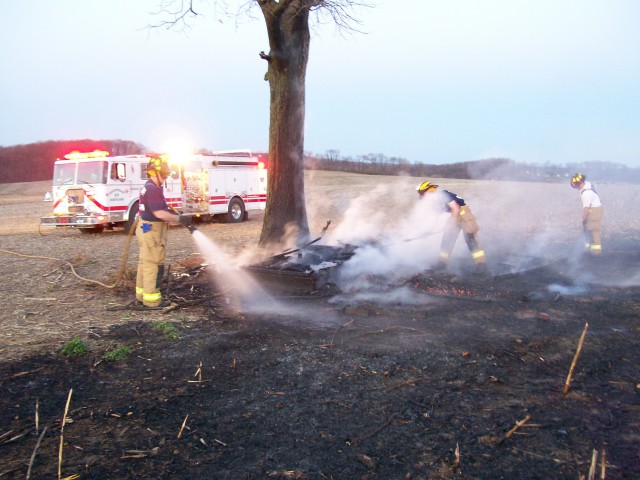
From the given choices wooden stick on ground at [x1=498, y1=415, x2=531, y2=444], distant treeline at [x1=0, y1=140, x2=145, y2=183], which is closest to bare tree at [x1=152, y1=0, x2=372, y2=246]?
wooden stick on ground at [x1=498, y1=415, x2=531, y2=444]

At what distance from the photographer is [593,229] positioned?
1023 centimetres

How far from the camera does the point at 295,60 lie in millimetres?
9312

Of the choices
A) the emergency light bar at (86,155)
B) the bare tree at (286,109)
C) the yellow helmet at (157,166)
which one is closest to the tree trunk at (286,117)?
the bare tree at (286,109)

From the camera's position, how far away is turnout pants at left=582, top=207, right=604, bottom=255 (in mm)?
10008

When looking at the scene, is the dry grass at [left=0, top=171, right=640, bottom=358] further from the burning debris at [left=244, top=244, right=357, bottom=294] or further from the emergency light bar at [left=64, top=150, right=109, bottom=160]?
the emergency light bar at [left=64, top=150, right=109, bottom=160]

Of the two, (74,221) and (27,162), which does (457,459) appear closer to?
(74,221)

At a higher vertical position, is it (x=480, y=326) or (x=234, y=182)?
(x=234, y=182)

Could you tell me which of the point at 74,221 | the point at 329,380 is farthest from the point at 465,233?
the point at 74,221

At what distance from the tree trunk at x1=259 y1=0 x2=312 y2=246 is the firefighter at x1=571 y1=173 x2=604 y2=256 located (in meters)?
5.77

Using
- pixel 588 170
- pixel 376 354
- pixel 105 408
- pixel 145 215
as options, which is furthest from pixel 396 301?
pixel 588 170

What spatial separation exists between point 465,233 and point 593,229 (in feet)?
11.5

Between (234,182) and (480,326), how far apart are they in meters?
14.0

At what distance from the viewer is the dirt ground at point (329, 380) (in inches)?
122

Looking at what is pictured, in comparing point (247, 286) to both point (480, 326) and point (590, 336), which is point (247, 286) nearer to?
point (480, 326)
